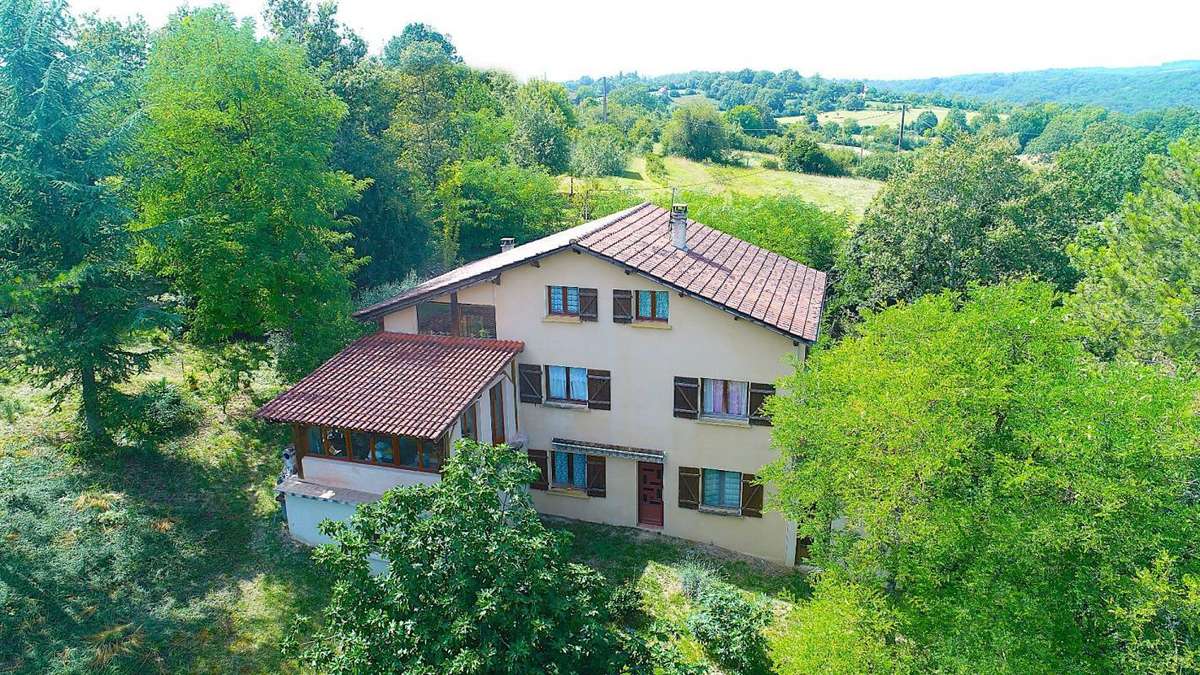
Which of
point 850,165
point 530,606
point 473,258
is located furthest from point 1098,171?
point 530,606

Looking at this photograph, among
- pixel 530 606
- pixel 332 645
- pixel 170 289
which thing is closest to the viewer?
pixel 530 606

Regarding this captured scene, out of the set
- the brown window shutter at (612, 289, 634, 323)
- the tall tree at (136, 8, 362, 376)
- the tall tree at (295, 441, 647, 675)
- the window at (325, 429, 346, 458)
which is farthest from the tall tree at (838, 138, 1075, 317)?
the tall tree at (295, 441, 647, 675)

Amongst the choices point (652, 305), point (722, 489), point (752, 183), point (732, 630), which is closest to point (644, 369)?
point (652, 305)

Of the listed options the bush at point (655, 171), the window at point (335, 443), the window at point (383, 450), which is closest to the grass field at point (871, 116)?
the bush at point (655, 171)

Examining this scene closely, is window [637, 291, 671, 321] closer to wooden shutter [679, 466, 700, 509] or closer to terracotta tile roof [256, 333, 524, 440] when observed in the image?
terracotta tile roof [256, 333, 524, 440]

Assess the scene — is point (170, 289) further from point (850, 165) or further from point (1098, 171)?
point (850, 165)
